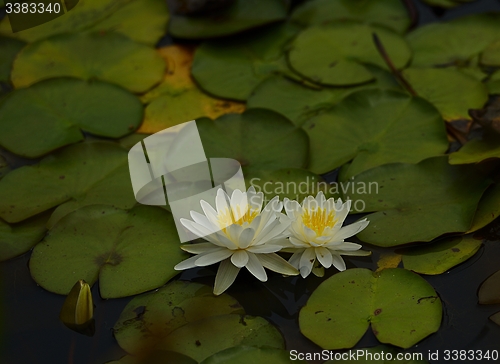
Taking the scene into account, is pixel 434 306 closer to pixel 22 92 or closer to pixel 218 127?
pixel 218 127

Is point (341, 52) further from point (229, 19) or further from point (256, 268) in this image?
point (256, 268)

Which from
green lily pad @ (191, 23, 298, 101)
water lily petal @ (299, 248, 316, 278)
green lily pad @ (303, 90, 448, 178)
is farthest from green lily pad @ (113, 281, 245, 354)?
green lily pad @ (191, 23, 298, 101)

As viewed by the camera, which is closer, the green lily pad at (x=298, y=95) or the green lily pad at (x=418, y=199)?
the green lily pad at (x=418, y=199)

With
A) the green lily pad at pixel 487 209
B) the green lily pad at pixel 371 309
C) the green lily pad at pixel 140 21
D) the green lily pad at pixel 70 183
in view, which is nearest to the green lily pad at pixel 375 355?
the green lily pad at pixel 371 309

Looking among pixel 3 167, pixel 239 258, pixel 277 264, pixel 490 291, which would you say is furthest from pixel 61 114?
→ pixel 490 291

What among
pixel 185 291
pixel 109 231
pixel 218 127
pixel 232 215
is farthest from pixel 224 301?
pixel 218 127

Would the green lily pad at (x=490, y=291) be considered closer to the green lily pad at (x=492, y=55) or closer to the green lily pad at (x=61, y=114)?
the green lily pad at (x=492, y=55)
